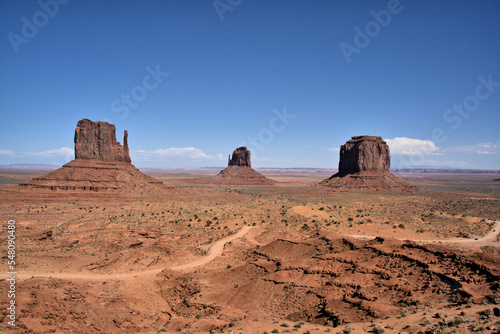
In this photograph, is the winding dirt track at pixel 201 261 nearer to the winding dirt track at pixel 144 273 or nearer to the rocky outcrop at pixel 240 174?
the winding dirt track at pixel 144 273

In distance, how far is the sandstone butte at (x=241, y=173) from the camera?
403 feet

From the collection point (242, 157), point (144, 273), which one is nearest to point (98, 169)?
point (144, 273)

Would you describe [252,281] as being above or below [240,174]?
below

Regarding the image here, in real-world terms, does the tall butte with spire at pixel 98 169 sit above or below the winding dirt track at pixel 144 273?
above

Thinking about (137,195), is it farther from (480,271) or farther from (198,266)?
(480,271)

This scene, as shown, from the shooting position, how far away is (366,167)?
303 feet

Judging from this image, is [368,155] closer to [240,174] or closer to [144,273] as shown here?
[240,174]

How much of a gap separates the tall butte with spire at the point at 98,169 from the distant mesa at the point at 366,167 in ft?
182

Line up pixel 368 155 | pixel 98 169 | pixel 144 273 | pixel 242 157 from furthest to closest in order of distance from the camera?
pixel 242 157, pixel 368 155, pixel 98 169, pixel 144 273

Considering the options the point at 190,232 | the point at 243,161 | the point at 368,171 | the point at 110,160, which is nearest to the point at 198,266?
the point at 190,232

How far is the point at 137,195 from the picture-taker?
5781cm

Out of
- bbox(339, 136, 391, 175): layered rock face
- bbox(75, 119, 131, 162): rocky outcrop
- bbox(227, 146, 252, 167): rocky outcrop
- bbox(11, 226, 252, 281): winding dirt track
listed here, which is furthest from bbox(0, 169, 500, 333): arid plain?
bbox(227, 146, 252, 167): rocky outcrop

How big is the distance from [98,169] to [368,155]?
7763 centimetres

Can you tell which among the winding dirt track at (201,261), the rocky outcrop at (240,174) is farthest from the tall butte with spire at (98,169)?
the rocky outcrop at (240,174)
